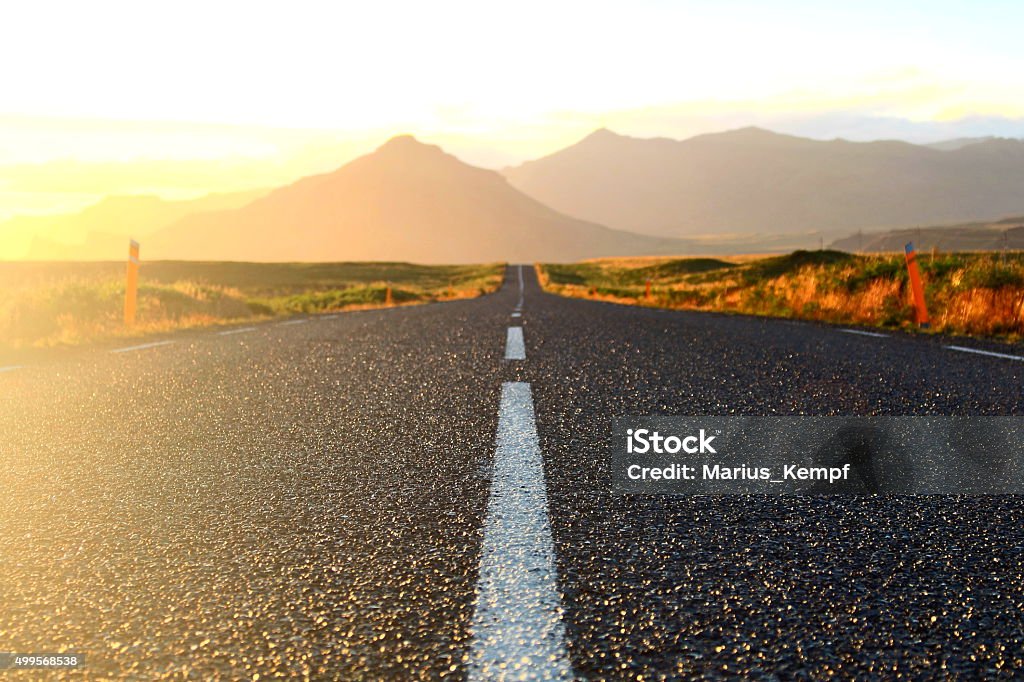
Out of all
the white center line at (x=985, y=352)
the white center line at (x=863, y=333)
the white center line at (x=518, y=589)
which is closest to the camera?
the white center line at (x=518, y=589)

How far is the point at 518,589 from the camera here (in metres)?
2.20

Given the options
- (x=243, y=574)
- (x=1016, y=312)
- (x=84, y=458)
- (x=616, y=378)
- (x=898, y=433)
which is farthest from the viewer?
(x=1016, y=312)

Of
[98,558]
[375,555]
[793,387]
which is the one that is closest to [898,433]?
[793,387]

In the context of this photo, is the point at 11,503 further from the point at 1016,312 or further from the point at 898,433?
the point at 1016,312

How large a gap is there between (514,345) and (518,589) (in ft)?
21.0

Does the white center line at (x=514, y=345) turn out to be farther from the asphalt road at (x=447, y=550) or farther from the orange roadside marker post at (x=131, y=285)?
the orange roadside marker post at (x=131, y=285)

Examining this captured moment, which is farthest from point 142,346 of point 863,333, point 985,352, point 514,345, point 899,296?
point 899,296

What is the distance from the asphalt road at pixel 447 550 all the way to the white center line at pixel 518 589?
11mm

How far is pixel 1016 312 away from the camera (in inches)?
452

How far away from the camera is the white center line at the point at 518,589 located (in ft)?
5.82

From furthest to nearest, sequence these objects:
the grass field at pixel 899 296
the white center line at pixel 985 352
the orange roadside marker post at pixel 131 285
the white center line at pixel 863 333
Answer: the orange roadside marker post at pixel 131 285 → the grass field at pixel 899 296 → the white center line at pixel 863 333 → the white center line at pixel 985 352

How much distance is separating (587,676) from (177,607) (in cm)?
109

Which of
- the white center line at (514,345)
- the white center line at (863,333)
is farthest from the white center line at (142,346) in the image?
the white center line at (863,333)

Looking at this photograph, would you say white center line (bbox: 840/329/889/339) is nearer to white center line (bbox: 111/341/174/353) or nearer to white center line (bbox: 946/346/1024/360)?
white center line (bbox: 946/346/1024/360)
